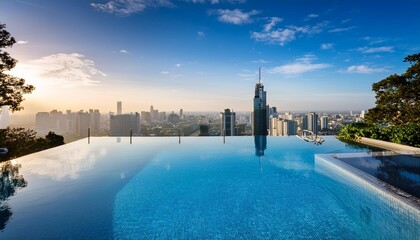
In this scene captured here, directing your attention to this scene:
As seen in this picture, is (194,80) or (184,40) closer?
(184,40)

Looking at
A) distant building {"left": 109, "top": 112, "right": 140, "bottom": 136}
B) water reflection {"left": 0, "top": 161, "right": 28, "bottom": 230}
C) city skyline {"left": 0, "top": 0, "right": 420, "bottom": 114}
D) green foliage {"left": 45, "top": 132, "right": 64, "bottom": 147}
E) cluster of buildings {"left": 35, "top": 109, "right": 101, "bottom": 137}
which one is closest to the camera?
water reflection {"left": 0, "top": 161, "right": 28, "bottom": 230}

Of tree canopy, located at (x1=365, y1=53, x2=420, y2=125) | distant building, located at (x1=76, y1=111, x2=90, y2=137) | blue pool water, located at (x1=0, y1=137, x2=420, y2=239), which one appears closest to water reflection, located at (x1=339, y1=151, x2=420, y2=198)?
blue pool water, located at (x1=0, y1=137, x2=420, y2=239)

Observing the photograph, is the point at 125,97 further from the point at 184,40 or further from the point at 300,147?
the point at 300,147

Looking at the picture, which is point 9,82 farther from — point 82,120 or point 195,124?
point 195,124

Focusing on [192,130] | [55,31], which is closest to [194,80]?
[192,130]

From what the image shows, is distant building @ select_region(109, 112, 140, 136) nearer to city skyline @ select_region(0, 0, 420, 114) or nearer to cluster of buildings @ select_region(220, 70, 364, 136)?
city skyline @ select_region(0, 0, 420, 114)

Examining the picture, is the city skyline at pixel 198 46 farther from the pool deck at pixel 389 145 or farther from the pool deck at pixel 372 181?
the pool deck at pixel 372 181
